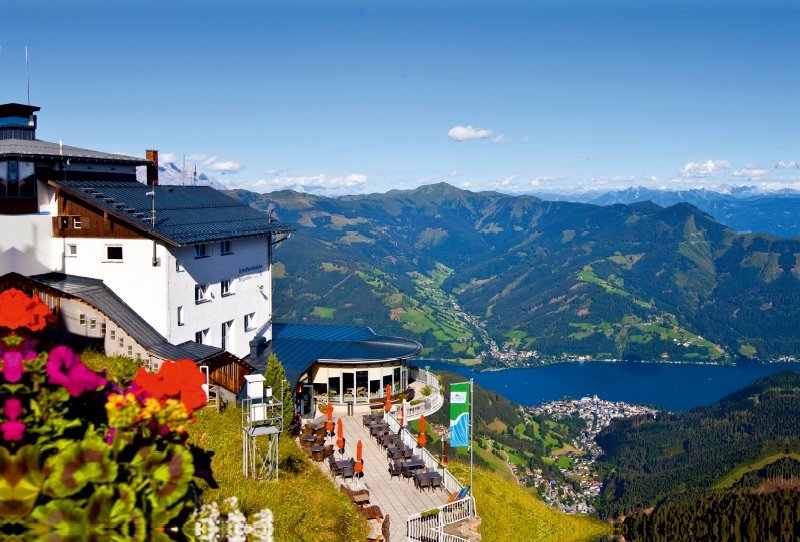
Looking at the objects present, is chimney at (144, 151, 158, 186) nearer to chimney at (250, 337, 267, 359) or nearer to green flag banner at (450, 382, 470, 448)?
chimney at (250, 337, 267, 359)

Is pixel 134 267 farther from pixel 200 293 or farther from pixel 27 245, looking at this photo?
pixel 27 245

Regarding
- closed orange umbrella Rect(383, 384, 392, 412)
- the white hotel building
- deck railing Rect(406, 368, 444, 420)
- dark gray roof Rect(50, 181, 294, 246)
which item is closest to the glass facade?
the white hotel building

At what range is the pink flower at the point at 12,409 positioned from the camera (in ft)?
21.2

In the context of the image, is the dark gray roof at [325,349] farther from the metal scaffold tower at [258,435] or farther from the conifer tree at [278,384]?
the metal scaffold tower at [258,435]

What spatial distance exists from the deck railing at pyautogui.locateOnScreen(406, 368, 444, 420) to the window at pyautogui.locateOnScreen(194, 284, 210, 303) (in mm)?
10646

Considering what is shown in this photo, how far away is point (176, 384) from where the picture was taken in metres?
7.23

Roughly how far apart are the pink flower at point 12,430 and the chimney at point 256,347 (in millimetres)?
29285

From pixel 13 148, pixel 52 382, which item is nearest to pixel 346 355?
pixel 13 148

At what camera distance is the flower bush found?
5895 millimetres

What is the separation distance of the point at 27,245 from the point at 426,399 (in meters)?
18.6

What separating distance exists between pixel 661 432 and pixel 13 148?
169022 millimetres

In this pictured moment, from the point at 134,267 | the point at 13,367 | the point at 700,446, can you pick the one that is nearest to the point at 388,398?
the point at 134,267

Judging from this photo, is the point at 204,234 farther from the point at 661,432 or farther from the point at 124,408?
the point at 661,432

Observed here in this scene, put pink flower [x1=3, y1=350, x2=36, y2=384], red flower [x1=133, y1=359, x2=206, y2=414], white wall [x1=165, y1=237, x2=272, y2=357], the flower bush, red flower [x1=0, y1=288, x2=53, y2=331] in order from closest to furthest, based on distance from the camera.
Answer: the flower bush → pink flower [x1=3, y1=350, x2=36, y2=384] → red flower [x1=133, y1=359, x2=206, y2=414] → red flower [x1=0, y1=288, x2=53, y2=331] → white wall [x1=165, y1=237, x2=272, y2=357]
